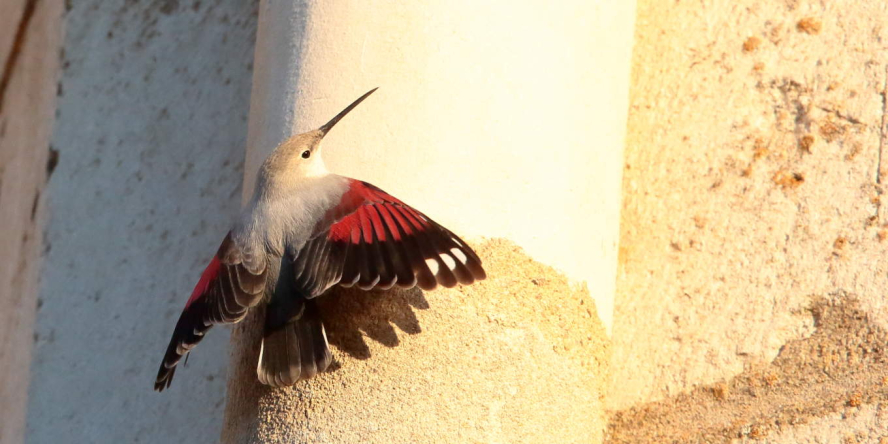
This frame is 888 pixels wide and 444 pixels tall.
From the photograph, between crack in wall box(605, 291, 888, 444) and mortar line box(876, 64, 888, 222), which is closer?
crack in wall box(605, 291, 888, 444)

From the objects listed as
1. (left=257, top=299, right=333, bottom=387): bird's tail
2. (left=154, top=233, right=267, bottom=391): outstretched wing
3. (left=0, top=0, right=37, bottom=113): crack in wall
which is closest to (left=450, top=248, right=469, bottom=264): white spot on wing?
(left=257, top=299, right=333, bottom=387): bird's tail

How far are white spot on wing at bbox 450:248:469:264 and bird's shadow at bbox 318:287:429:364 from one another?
4.3 inches

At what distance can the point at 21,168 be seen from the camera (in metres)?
3.44

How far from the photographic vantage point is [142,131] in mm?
3189

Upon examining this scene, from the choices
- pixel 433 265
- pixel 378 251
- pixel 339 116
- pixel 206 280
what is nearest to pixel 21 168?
pixel 206 280

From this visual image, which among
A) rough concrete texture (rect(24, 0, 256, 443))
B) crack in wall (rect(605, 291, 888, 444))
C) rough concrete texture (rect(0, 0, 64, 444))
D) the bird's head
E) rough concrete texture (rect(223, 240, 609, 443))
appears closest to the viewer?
rough concrete texture (rect(223, 240, 609, 443))

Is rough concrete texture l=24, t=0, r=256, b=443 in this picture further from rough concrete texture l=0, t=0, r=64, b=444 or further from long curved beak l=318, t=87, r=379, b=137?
long curved beak l=318, t=87, r=379, b=137

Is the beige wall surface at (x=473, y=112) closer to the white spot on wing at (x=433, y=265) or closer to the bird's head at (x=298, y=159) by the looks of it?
the bird's head at (x=298, y=159)

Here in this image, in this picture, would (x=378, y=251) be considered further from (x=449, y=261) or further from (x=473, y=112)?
(x=473, y=112)

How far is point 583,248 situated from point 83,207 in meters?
1.56

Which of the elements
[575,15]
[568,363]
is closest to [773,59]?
[575,15]

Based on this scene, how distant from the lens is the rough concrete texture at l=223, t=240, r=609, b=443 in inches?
75.0

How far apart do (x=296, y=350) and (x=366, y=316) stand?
0.54 feet

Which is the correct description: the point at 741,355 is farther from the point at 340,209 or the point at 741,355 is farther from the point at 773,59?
the point at 340,209
